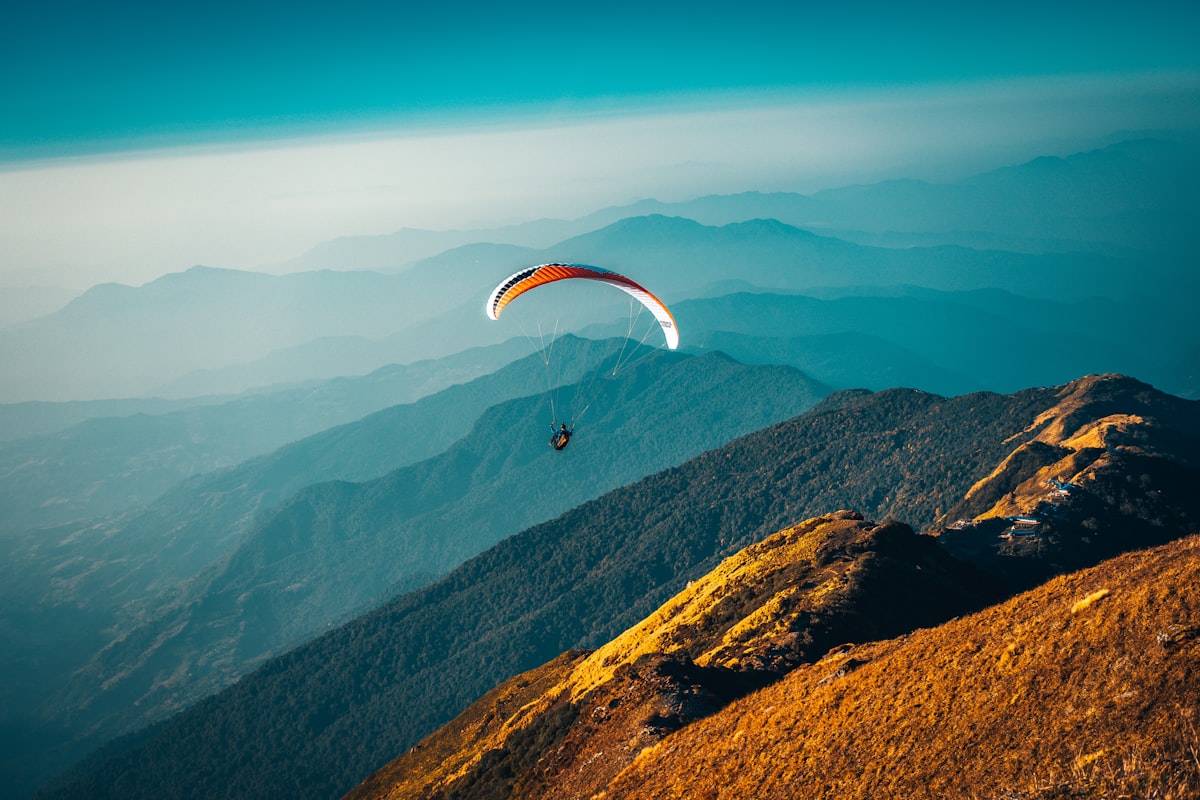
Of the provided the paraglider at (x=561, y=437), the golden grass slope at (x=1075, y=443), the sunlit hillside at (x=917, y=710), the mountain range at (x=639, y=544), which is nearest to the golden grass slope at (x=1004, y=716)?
the sunlit hillside at (x=917, y=710)

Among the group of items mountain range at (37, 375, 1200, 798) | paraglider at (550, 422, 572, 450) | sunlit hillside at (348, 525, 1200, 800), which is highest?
paraglider at (550, 422, 572, 450)

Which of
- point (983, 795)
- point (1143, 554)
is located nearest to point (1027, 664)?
point (983, 795)

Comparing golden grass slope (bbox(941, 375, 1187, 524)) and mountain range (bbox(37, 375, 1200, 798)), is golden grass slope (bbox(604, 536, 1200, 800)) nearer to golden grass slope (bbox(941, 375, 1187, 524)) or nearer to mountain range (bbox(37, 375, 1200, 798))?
mountain range (bbox(37, 375, 1200, 798))

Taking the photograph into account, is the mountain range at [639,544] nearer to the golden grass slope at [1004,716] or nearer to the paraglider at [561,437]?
the paraglider at [561,437]

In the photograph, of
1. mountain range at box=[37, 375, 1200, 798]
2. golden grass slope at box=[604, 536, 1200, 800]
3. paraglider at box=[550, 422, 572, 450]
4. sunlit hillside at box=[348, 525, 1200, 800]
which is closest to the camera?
golden grass slope at box=[604, 536, 1200, 800]

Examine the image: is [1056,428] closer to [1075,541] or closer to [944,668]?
[1075,541]

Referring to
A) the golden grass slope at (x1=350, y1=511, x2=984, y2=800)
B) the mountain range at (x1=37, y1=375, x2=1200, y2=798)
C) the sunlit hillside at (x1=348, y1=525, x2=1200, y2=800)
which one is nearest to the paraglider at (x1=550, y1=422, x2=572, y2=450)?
the golden grass slope at (x1=350, y1=511, x2=984, y2=800)
